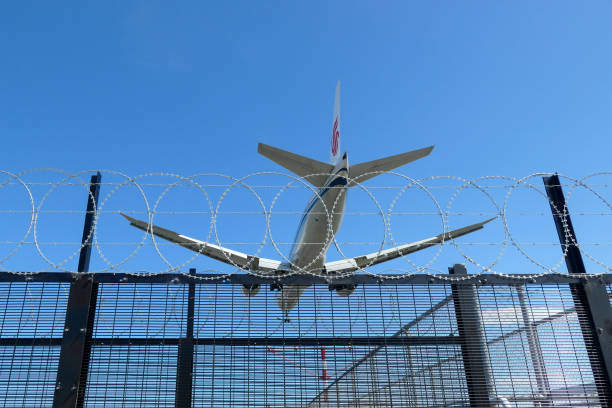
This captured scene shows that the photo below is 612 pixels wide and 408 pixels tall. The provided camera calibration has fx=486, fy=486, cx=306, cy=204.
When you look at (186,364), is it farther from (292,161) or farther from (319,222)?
(319,222)

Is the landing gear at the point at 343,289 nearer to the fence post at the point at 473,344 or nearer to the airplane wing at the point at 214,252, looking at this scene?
the fence post at the point at 473,344

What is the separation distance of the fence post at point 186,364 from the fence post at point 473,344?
3.88 meters

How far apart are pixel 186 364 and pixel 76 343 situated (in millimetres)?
1524

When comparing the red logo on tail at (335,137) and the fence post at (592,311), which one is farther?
the red logo on tail at (335,137)

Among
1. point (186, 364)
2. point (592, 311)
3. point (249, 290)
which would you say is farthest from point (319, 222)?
point (186, 364)

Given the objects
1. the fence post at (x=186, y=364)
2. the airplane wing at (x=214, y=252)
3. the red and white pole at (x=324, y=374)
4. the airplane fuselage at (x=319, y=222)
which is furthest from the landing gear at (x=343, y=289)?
the airplane fuselage at (x=319, y=222)

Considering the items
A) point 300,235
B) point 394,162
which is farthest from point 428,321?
point 300,235

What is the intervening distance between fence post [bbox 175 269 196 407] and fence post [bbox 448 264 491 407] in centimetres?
388

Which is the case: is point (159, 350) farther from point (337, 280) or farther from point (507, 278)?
point (507, 278)

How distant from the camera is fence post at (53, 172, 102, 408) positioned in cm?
634

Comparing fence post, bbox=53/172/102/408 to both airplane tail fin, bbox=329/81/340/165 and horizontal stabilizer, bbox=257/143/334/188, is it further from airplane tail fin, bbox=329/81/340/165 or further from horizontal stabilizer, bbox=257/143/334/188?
airplane tail fin, bbox=329/81/340/165

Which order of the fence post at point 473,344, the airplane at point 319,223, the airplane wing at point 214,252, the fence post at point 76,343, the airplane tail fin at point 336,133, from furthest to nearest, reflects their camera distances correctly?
the airplane tail fin at point 336,133 → the airplane at point 319,223 → the airplane wing at point 214,252 → the fence post at point 473,344 → the fence post at point 76,343

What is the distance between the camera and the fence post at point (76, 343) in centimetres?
634

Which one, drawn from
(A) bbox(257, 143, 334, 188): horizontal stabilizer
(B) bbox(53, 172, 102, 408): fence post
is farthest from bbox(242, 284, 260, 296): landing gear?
(A) bbox(257, 143, 334, 188): horizontal stabilizer
